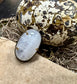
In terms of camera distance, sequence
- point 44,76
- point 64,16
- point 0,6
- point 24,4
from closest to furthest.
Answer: point 44,76 → point 64,16 → point 24,4 → point 0,6

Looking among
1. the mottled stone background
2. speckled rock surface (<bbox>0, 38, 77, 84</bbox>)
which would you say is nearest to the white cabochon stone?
speckled rock surface (<bbox>0, 38, 77, 84</bbox>)

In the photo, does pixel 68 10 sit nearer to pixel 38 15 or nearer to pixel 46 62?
pixel 38 15

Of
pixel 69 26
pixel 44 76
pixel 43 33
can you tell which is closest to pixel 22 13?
pixel 43 33

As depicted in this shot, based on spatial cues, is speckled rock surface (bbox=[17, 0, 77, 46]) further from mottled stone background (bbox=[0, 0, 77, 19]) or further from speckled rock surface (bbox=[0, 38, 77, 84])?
mottled stone background (bbox=[0, 0, 77, 19])

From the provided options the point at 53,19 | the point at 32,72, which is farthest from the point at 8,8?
the point at 32,72

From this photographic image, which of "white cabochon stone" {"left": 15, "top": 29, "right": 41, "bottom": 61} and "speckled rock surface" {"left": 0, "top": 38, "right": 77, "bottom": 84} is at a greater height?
"white cabochon stone" {"left": 15, "top": 29, "right": 41, "bottom": 61}

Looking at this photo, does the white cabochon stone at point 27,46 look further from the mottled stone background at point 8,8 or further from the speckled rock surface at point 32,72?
the mottled stone background at point 8,8
